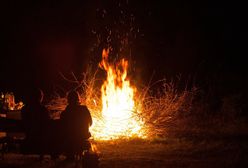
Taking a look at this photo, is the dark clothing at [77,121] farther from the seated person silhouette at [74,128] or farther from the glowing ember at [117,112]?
the glowing ember at [117,112]

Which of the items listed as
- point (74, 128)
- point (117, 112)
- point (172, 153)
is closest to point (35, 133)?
point (74, 128)

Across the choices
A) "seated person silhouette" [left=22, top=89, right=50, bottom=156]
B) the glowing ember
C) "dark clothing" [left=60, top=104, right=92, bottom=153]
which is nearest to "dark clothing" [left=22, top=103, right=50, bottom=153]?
"seated person silhouette" [left=22, top=89, right=50, bottom=156]

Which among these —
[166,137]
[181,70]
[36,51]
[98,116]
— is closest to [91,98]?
[98,116]

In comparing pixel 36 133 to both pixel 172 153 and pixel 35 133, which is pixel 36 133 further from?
pixel 172 153

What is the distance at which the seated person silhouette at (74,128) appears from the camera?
8.16 metres

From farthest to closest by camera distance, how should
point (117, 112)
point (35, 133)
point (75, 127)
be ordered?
point (117, 112) < point (75, 127) < point (35, 133)

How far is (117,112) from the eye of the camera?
12.8 meters

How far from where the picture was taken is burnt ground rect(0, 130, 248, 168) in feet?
29.6

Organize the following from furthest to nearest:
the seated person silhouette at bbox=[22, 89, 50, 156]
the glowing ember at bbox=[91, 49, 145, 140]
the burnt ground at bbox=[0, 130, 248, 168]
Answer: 1. the glowing ember at bbox=[91, 49, 145, 140]
2. the burnt ground at bbox=[0, 130, 248, 168]
3. the seated person silhouette at bbox=[22, 89, 50, 156]

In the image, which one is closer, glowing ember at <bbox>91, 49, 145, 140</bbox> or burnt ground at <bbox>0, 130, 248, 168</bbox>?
burnt ground at <bbox>0, 130, 248, 168</bbox>

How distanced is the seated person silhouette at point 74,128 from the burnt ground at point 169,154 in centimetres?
60

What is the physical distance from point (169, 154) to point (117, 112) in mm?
2766

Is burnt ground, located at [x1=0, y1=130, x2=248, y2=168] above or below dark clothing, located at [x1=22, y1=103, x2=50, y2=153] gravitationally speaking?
below

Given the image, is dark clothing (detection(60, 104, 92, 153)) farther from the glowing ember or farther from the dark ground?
the glowing ember
